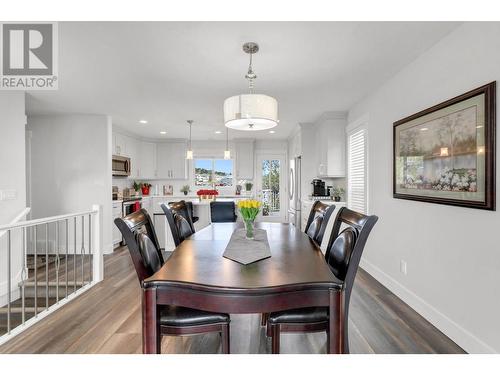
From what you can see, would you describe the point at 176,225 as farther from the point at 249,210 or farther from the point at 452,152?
the point at 452,152

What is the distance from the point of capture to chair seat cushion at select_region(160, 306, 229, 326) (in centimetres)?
152

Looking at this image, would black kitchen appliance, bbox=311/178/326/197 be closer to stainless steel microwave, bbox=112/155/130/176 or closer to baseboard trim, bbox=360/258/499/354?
baseboard trim, bbox=360/258/499/354

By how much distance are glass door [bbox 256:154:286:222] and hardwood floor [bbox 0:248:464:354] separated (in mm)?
4613

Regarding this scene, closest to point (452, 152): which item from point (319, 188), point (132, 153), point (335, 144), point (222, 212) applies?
point (335, 144)

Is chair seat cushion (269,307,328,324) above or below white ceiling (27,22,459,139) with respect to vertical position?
below

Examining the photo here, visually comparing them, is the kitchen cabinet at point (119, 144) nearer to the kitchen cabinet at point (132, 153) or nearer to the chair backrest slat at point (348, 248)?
the kitchen cabinet at point (132, 153)

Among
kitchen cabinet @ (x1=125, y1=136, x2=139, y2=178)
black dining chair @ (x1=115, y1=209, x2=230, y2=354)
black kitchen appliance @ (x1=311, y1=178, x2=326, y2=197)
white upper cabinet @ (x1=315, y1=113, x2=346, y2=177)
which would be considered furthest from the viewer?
kitchen cabinet @ (x1=125, y1=136, x2=139, y2=178)

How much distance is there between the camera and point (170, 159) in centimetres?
740

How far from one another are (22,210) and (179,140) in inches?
169

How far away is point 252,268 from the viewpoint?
1530mm

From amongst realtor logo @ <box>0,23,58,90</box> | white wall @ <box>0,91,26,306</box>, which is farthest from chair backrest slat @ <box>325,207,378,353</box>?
white wall @ <box>0,91,26,306</box>

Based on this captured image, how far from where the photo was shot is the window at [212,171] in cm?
775

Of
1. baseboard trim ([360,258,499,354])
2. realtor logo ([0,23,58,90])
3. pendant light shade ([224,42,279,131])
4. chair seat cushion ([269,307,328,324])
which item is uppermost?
realtor logo ([0,23,58,90])

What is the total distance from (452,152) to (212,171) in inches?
241
